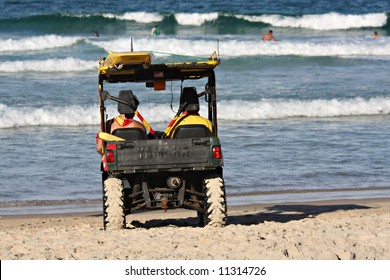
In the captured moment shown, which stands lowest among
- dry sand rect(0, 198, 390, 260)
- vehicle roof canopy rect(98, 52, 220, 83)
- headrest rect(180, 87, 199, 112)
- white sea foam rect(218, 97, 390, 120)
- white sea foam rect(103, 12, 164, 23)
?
white sea foam rect(218, 97, 390, 120)

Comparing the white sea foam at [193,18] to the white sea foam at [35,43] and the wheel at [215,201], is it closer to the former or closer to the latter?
the white sea foam at [35,43]

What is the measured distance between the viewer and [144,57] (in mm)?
9734

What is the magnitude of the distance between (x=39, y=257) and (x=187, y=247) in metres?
1.32

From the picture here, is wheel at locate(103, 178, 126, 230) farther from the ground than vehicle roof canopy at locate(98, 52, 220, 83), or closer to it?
closer to it

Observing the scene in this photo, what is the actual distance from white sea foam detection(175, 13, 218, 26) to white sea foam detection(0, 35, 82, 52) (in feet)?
30.1

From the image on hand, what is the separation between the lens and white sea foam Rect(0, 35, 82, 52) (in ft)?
114

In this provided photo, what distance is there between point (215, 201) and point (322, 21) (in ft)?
122

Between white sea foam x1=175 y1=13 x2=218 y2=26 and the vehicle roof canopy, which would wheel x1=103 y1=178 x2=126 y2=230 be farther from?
white sea foam x1=175 y1=13 x2=218 y2=26

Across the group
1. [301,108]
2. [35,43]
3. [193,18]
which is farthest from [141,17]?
[301,108]

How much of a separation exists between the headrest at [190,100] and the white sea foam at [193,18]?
116 feet

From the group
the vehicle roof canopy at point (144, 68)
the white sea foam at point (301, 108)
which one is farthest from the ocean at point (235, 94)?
the vehicle roof canopy at point (144, 68)

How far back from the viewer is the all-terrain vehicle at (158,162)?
9.67 meters

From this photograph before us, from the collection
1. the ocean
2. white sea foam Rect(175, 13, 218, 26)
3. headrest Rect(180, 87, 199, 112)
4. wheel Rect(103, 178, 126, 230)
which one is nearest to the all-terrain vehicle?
wheel Rect(103, 178, 126, 230)

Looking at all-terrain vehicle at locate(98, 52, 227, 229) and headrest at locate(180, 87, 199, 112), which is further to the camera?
headrest at locate(180, 87, 199, 112)
